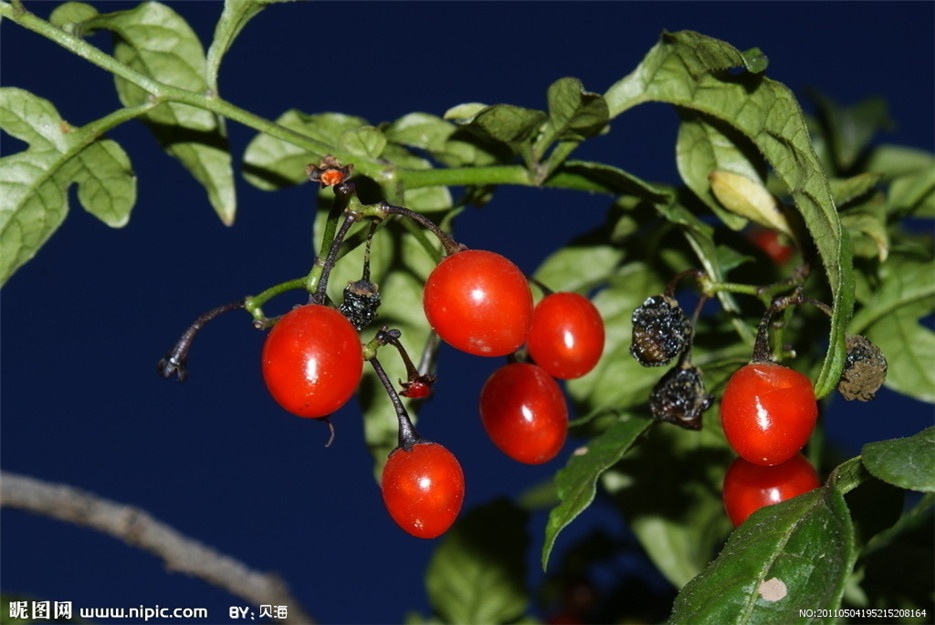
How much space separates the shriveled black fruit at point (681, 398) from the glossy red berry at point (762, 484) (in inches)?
2.6

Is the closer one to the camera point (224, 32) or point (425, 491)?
point (425, 491)

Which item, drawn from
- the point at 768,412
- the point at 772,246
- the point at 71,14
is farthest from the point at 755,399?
the point at 772,246

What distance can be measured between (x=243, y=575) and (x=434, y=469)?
2.73 ft

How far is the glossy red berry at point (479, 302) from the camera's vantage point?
2.88 ft

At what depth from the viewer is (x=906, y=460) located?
0.81m

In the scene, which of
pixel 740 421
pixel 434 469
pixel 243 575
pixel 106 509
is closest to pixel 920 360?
pixel 740 421

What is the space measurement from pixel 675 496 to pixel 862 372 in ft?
1.98

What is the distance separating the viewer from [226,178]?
49.2 inches

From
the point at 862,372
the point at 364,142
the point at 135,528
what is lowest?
the point at 135,528

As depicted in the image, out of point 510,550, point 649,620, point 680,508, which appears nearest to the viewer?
point 680,508

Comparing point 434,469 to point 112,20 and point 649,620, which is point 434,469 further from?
point 649,620

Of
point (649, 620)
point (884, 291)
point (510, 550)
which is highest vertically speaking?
point (884, 291)

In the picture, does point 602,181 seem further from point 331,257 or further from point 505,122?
point 331,257

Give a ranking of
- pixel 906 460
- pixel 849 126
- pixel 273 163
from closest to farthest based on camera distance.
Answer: pixel 906 460, pixel 273 163, pixel 849 126
